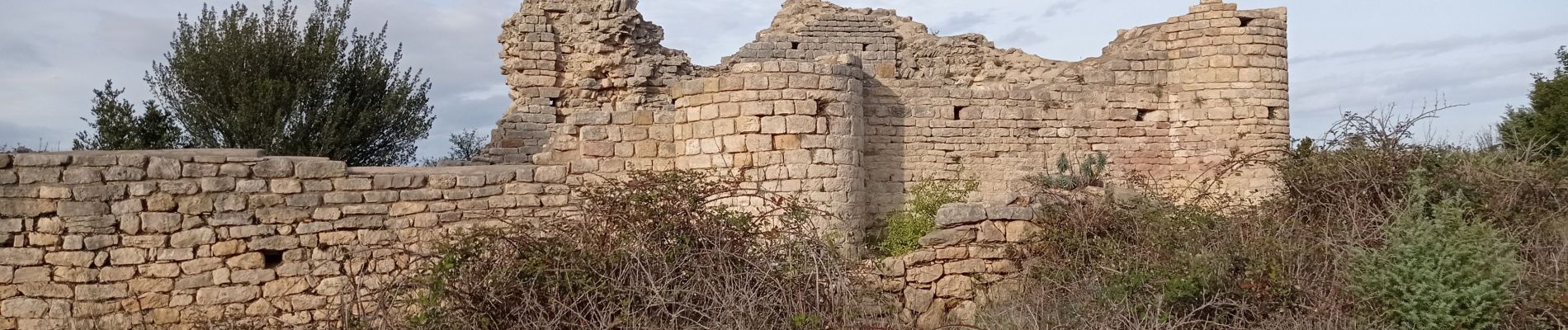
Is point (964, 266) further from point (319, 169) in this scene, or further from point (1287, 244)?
point (319, 169)

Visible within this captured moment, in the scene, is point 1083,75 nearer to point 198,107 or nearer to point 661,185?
point 661,185

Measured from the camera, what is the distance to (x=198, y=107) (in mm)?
15156

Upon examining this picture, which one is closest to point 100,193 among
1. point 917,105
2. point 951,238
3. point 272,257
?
point 272,257

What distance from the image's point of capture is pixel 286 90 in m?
15.2

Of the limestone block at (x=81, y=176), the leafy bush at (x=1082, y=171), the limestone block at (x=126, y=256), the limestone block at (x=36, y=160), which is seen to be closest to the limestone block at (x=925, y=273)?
the leafy bush at (x=1082, y=171)

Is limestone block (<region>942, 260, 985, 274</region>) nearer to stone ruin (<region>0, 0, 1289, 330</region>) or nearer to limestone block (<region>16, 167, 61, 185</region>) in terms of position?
stone ruin (<region>0, 0, 1289, 330</region>)

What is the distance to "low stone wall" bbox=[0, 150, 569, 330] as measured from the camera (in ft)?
21.2

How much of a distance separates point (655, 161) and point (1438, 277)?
201 inches

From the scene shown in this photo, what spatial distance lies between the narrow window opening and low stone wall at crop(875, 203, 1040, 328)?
12.3 feet

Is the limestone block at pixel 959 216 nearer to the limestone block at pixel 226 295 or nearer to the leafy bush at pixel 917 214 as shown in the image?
the leafy bush at pixel 917 214

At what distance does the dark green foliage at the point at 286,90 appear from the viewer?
15195mm

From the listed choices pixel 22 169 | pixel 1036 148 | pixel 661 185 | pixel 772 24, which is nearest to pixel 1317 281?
pixel 661 185

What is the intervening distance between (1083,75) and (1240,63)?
1.49 metres

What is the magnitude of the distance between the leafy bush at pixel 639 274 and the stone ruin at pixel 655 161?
64 centimetres
